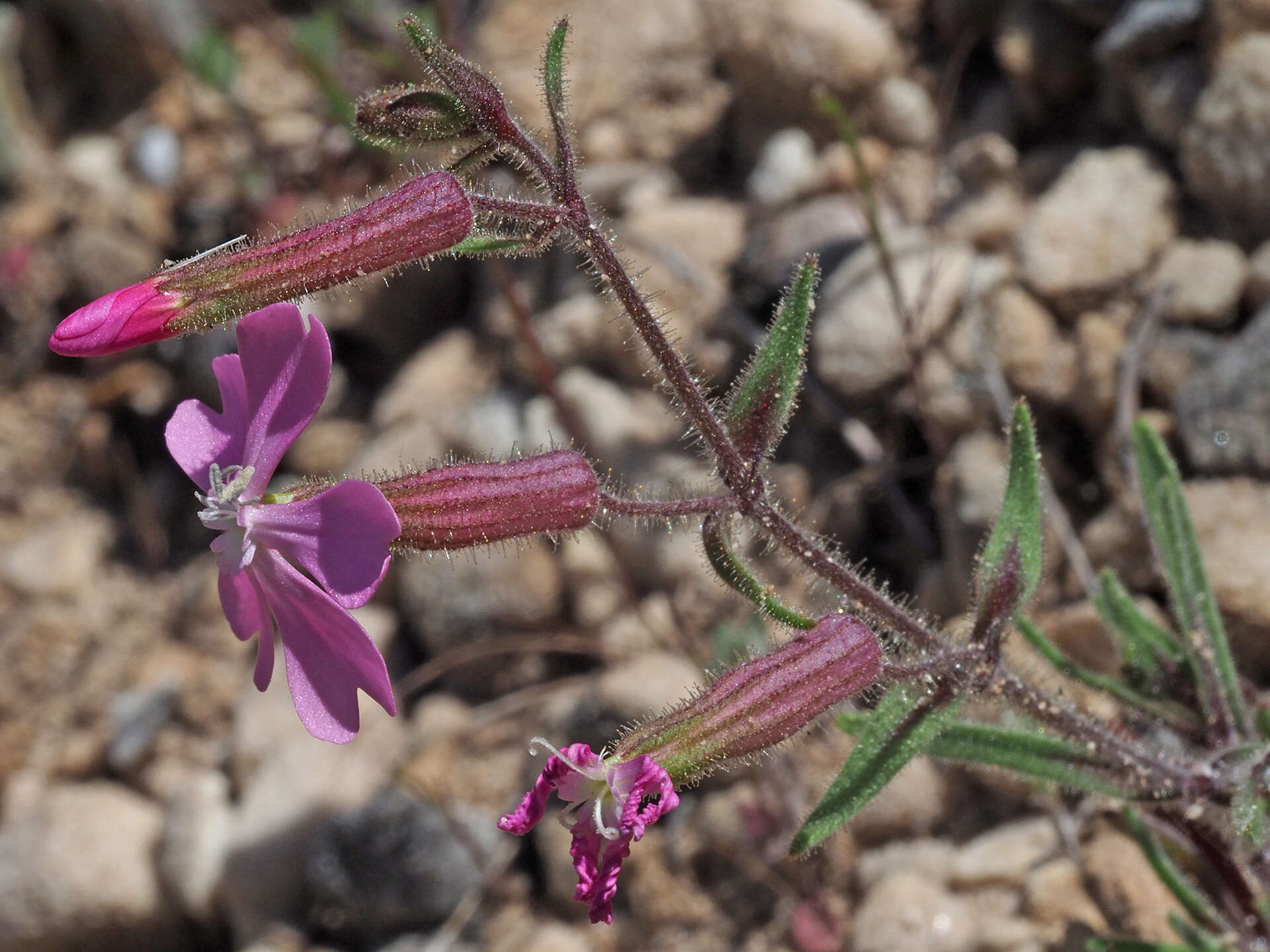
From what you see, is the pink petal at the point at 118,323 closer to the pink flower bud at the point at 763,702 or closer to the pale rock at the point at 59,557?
the pink flower bud at the point at 763,702

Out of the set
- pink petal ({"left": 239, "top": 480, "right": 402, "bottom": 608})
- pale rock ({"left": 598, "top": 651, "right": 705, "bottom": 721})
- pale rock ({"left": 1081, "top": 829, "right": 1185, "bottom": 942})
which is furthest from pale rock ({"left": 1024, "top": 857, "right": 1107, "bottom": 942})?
pink petal ({"left": 239, "top": 480, "right": 402, "bottom": 608})

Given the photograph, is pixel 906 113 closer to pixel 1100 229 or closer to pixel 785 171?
pixel 785 171

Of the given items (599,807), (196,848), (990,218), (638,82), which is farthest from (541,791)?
(638,82)

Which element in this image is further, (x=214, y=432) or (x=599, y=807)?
(x=214, y=432)

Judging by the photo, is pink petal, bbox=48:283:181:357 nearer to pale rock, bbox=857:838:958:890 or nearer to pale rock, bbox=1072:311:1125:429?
pale rock, bbox=857:838:958:890

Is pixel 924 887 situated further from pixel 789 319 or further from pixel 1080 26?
pixel 1080 26

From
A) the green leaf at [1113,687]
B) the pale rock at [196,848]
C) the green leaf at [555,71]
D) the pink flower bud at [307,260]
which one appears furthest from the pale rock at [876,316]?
the pale rock at [196,848]
